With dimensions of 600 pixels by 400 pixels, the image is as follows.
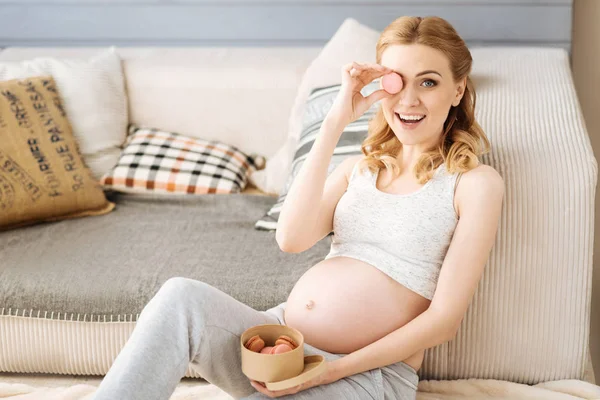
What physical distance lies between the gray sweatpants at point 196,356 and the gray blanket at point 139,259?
383 mm

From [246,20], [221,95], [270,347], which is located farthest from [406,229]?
[246,20]

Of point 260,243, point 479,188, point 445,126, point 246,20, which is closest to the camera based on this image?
point 479,188

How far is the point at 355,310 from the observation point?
4.78 feet

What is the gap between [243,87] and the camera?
8.36 ft

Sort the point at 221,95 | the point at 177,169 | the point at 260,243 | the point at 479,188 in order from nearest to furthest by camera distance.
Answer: the point at 479,188, the point at 260,243, the point at 177,169, the point at 221,95

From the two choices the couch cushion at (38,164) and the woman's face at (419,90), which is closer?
the woman's face at (419,90)

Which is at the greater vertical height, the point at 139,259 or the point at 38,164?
the point at 38,164

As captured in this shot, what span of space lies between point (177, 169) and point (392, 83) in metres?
1.17

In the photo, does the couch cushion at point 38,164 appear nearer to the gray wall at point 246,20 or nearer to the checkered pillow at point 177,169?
the checkered pillow at point 177,169

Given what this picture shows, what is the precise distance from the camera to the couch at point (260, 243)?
163 cm

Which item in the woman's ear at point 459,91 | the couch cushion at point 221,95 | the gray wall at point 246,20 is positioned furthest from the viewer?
the gray wall at point 246,20

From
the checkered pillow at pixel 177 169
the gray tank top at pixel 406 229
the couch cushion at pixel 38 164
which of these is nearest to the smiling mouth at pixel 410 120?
the gray tank top at pixel 406 229

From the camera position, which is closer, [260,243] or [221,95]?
[260,243]

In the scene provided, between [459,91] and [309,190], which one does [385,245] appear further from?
[459,91]
